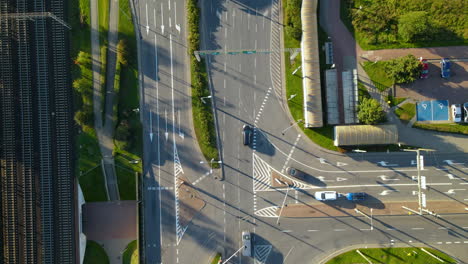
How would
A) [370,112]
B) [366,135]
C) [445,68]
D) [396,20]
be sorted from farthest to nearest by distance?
[396,20], [445,68], [366,135], [370,112]

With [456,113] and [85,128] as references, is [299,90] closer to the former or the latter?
[456,113]

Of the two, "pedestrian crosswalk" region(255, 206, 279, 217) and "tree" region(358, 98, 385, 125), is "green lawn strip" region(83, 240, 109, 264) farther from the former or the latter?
"tree" region(358, 98, 385, 125)

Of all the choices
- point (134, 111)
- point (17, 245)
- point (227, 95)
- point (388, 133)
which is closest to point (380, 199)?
point (388, 133)

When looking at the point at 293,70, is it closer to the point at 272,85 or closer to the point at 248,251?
the point at 272,85

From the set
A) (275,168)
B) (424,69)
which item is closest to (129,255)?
(275,168)

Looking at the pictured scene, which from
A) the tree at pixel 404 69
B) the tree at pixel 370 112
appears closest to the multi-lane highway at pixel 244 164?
the tree at pixel 370 112

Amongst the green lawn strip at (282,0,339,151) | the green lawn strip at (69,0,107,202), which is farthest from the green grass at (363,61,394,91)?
the green lawn strip at (69,0,107,202)
